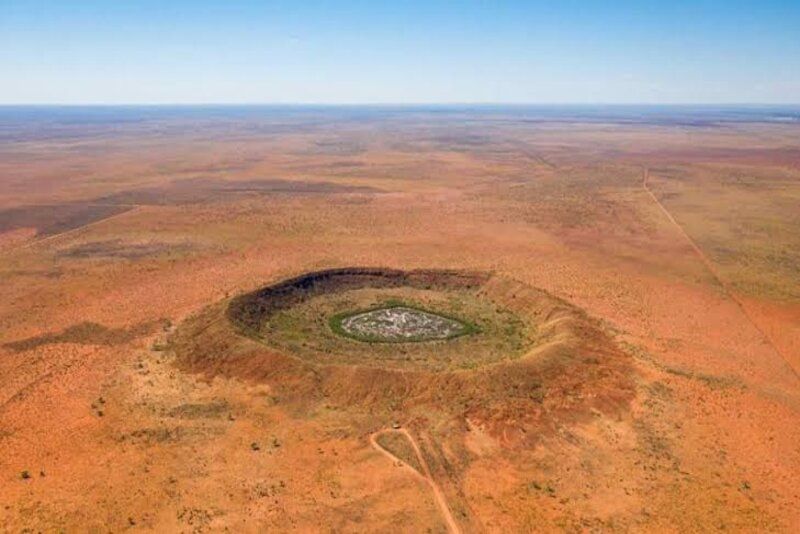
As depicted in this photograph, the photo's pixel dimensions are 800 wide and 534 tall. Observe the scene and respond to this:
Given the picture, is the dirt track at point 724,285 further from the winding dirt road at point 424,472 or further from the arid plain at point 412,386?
the winding dirt road at point 424,472

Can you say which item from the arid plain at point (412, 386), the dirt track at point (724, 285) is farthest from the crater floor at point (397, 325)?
the dirt track at point (724, 285)

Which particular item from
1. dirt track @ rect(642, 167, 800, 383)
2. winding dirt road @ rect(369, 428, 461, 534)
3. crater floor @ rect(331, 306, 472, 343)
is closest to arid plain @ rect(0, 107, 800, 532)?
winding dirt road @ rect(369, 428, 461, 534)

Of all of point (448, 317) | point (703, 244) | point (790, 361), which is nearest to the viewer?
point (790, 361)

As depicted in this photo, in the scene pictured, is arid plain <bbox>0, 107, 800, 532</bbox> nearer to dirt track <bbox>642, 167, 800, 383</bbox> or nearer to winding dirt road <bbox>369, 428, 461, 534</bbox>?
winding dirt road <bbox>369, 428, 461, 534</bbox>

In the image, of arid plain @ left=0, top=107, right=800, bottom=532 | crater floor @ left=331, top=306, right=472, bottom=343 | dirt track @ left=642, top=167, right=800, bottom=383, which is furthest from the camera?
crater floor @ left=331, top=306, right=472, bottom=343

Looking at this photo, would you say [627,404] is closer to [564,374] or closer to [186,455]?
[564,374]

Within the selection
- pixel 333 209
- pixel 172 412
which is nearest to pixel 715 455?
pixel 172 412

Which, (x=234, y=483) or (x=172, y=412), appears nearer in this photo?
(x=234, y=483)
